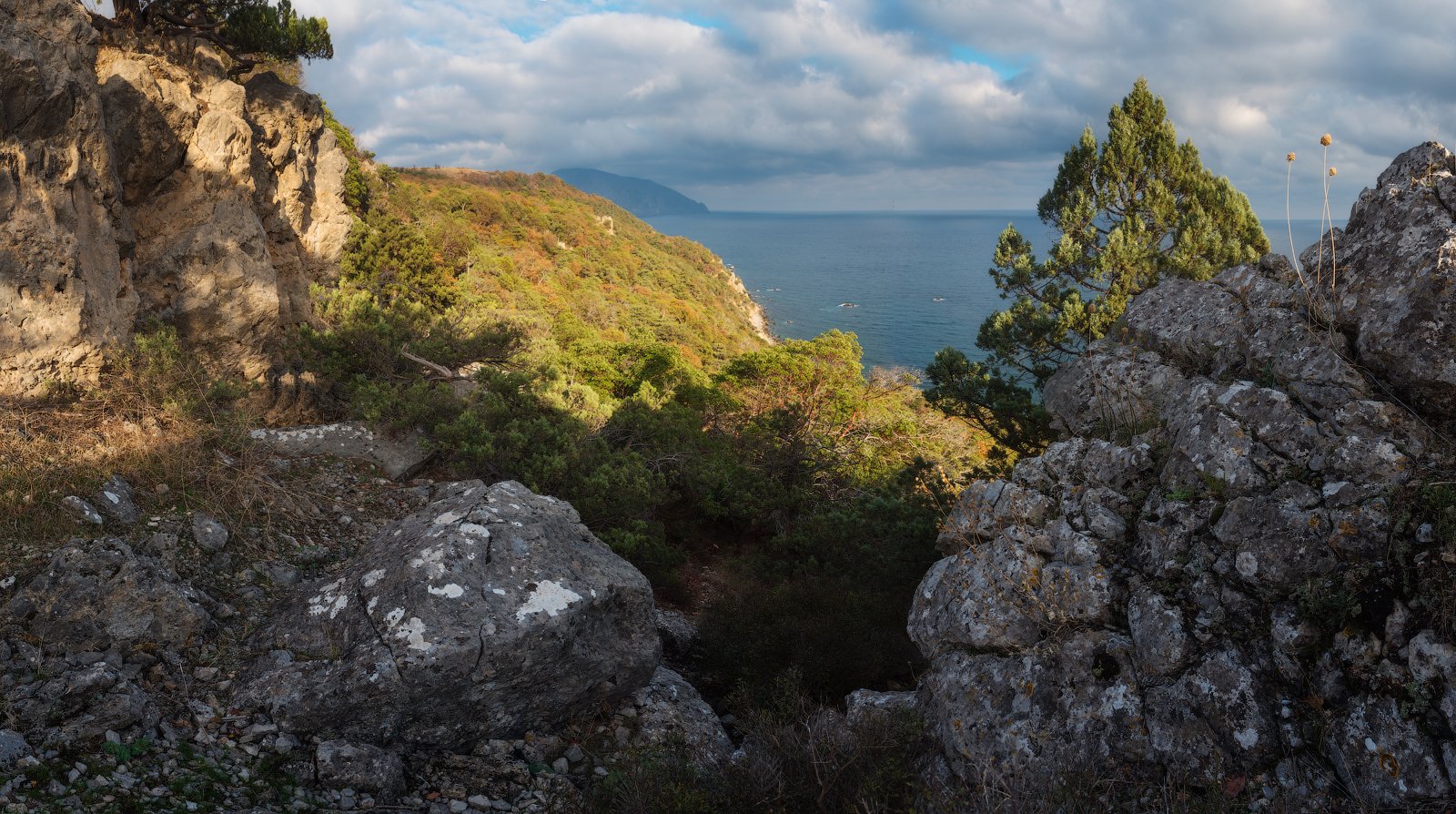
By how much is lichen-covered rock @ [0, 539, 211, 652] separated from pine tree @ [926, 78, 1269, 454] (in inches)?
477

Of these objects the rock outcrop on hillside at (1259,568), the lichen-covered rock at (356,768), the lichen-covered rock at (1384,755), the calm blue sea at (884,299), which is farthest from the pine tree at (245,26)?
the calm blue sea at (884,299)

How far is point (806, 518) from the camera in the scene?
1329 centimetres

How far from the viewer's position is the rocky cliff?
330 inches

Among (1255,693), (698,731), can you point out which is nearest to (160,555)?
(698,731)

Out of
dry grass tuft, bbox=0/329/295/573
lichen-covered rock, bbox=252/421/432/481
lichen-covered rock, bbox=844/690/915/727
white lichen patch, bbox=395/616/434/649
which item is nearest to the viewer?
white lichen patch, bbox=395/616/434/649

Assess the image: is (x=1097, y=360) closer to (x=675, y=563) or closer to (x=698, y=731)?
(x=698, y=731)

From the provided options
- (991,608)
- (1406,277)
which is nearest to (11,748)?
(991,608)

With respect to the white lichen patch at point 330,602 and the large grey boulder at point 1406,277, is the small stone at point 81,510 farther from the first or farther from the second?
the large grey boulder at point 1406,277

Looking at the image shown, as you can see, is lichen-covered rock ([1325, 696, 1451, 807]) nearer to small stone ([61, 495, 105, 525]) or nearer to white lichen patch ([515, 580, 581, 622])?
white lichen patch ([515, 580, 581, 622])

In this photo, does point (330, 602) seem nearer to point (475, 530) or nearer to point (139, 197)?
point (475, 530)

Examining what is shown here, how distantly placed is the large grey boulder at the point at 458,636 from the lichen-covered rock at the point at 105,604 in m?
0.67

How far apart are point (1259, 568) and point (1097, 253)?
9.91 m

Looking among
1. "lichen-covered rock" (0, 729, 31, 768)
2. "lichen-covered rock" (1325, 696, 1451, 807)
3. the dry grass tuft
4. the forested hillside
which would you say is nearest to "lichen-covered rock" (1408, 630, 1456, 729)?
"lichen-covered rock" (1325, 696, 1451, 807)

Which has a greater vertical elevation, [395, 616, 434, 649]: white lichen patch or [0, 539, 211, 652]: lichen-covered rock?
[0, 539, 211, 652]: lichen-covered rock
